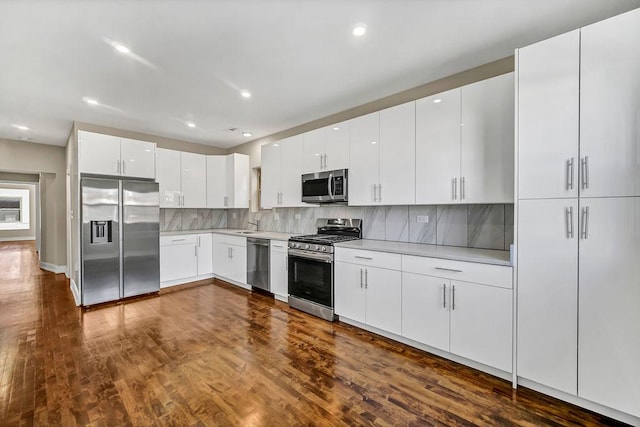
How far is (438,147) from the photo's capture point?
9.16 feet

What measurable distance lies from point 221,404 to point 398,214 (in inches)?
99.8

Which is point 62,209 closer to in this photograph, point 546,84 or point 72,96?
point 72,96

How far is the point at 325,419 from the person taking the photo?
1.79m

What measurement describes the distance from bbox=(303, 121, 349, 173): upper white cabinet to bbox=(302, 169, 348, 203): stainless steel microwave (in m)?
0.10

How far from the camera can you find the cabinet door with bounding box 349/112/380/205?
330 cm

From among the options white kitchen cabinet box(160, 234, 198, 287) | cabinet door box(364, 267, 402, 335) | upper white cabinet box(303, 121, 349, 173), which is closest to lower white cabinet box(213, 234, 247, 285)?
white kitchen cabinet box(160, 234, 198, 287)

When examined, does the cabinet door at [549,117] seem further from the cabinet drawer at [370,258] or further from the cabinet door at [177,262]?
the cabinet door at [177,262]

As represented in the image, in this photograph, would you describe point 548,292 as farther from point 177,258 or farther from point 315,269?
point 177,258

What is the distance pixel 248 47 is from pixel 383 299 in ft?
8.50

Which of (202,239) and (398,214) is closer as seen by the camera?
(398,214)

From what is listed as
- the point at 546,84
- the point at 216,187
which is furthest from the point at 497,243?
the point at 216,187

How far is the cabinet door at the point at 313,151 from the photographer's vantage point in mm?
3889

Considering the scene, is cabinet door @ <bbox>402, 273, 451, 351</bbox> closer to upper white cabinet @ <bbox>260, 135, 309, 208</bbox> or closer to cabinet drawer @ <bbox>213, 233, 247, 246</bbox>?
upper white cabinet @ <bbox>260, 135, 309, 208</bbox>

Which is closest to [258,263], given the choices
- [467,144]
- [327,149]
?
[327,149]
